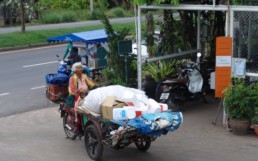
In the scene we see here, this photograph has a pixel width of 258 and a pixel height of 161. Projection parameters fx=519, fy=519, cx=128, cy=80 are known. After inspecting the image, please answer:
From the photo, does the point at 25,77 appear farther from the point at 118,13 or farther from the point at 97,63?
the point at 118,13

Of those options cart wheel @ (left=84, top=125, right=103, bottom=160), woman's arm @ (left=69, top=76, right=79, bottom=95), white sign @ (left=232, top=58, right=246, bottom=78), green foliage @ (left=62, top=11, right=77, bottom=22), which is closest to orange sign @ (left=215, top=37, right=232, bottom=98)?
white sign @ (left=232, top=58, right=246, bottom=78)

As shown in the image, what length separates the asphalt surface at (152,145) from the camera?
9.69 metres

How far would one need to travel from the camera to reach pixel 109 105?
891 cm

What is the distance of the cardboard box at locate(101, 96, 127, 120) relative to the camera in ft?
29.1

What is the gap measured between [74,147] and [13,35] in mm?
20763

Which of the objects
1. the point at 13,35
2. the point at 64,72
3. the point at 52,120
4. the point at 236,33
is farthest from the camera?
the point at 13,35

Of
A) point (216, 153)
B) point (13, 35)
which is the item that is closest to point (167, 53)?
point (216, 153)

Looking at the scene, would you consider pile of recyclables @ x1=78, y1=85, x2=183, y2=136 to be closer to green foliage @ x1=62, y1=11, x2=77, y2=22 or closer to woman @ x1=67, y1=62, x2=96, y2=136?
woman @ x1=67, y1=62, x2=96, y2=136

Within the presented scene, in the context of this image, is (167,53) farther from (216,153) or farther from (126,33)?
(216,153)

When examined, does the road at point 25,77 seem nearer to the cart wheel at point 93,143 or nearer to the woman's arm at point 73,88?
the woman's arm at point 73,88

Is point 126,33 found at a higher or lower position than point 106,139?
higher

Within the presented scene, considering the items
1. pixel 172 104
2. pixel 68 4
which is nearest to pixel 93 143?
pixel 172 104

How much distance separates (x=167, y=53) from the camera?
14.7 m

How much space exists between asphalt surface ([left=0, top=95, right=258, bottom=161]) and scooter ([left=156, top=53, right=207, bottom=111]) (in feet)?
1.74
